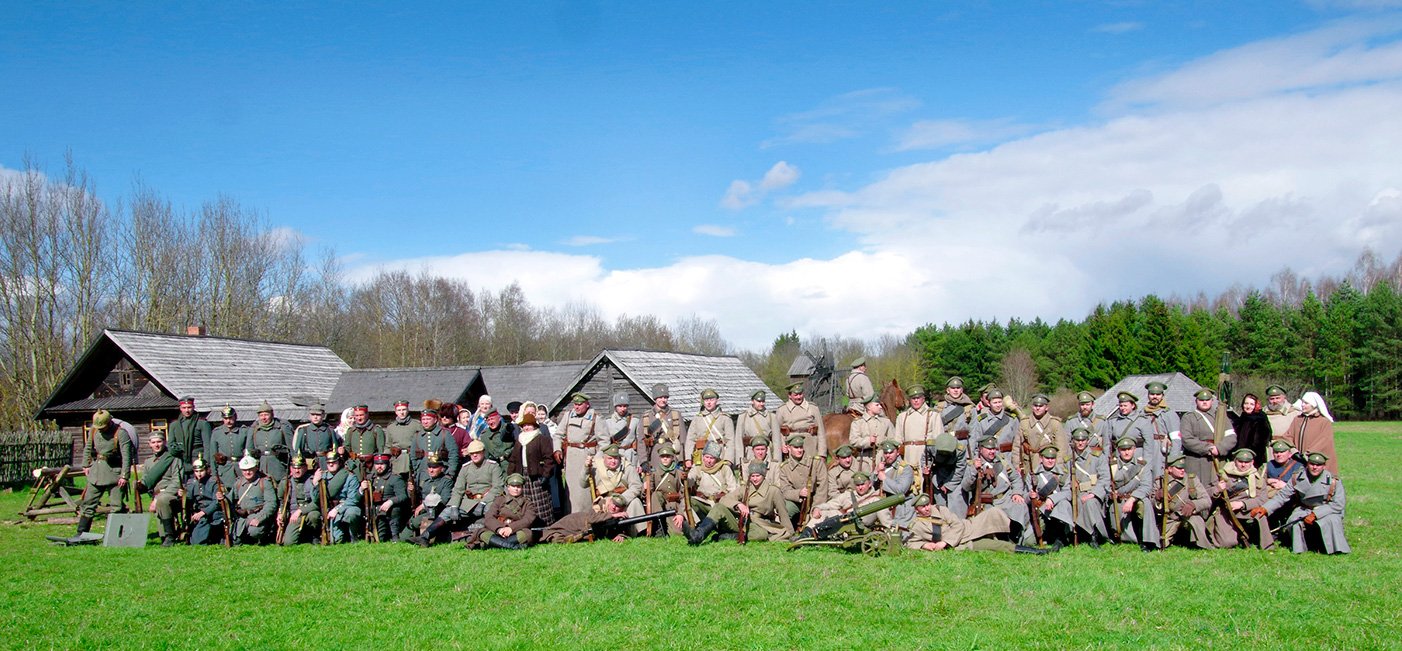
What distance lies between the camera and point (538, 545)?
36.3 feet

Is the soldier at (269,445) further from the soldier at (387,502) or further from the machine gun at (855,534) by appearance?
the machine gun at (855,534)

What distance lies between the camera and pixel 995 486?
34.5 feet

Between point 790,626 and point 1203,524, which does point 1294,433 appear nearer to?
point 1203,524

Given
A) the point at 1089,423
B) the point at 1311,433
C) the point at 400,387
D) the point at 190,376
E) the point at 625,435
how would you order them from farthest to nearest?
the point at 400,387 → the point at 190,376 → the point at 625,435 → the point at 1089,423 → the point at 1311,433

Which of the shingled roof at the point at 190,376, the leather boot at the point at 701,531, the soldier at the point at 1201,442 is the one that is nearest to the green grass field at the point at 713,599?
the leather boot at the point at 701,531

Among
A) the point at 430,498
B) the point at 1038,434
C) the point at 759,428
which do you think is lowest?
the point at 430,498

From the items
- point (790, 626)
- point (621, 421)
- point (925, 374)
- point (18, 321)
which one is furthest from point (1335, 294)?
point (18, 321)

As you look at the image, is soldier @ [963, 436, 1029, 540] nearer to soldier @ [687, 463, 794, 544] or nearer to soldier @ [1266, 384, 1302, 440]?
soldier @ [687, 463, 794, 544]

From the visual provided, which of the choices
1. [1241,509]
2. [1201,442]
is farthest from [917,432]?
[1241,509]

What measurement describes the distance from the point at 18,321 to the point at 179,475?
2696 centimetres

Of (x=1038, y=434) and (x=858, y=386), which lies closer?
(x=1038, y=434)

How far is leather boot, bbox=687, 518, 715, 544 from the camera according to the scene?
1057 centimetres

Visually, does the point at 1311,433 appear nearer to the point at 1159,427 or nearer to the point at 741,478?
the point at 1159,427

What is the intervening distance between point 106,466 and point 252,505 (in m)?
2.85
